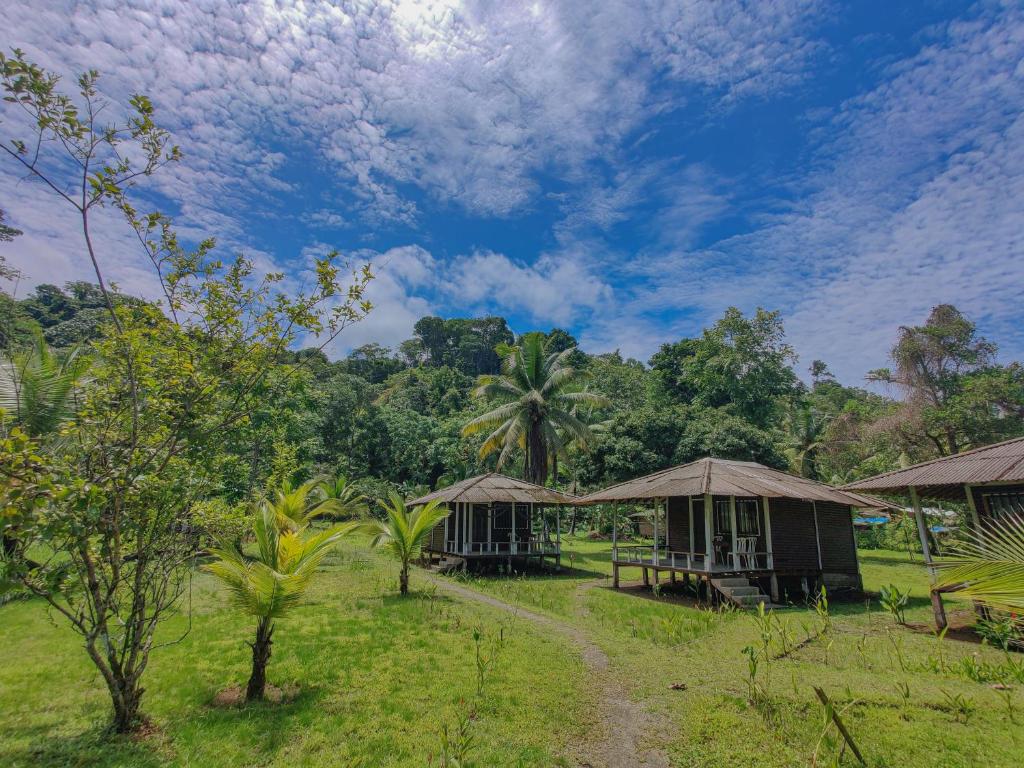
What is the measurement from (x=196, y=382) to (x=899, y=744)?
8313 mm

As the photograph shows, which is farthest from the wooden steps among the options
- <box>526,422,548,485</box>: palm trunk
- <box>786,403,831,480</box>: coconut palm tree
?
<box>786,403,831,480</box>: coconut palm tree

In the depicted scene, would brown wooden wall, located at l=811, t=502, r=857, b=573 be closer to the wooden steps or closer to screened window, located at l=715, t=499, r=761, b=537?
screened window, located at l=715, t=499, r=761, b=537

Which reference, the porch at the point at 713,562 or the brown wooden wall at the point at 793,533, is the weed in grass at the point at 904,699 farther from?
the brown wooden wall at the point at 793,533

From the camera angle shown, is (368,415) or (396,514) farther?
(368,415)

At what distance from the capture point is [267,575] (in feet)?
20.1

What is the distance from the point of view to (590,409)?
39156 millimetres

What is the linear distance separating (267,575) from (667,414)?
2652 cm

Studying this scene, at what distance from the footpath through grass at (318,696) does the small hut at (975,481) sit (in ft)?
26.0

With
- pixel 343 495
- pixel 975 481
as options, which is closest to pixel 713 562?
pixel 975 481

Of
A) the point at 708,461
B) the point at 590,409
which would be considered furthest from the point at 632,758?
the point at 590,409

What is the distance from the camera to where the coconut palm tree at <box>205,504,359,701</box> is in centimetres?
621

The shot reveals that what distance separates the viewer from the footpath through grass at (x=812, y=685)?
507cm

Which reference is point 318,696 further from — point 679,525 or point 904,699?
point 679,525

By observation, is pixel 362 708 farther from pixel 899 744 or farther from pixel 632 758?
pixel 899 744
